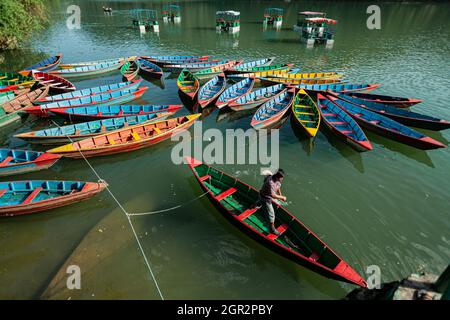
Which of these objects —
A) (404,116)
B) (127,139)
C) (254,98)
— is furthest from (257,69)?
(127,139)

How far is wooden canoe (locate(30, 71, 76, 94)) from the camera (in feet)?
78.9

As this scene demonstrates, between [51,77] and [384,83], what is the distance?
3678 cm

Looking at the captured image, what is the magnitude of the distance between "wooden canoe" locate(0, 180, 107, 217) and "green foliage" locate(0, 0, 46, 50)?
28926mm

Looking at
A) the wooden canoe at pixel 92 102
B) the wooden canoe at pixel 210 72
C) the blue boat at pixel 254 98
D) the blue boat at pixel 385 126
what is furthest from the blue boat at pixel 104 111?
the blue boat at pixel 385 126

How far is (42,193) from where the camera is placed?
13000 mm

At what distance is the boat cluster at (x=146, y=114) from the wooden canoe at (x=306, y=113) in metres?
0.07

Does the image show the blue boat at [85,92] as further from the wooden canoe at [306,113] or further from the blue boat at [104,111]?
the wooden canoe at [306,113]

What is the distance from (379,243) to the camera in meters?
11.3

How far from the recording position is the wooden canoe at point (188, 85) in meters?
23.4

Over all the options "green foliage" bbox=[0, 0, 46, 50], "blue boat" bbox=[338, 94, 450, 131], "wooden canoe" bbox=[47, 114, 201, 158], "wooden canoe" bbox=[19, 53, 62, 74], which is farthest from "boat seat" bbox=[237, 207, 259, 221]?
"green foliage" bbox=[0, 0, 46, 50]

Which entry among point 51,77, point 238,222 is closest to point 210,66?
point 51,77

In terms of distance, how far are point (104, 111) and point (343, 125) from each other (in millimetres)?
18683

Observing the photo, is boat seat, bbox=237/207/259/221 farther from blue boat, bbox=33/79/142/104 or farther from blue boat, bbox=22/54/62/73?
blue boat, bbox=22/54/62/73
